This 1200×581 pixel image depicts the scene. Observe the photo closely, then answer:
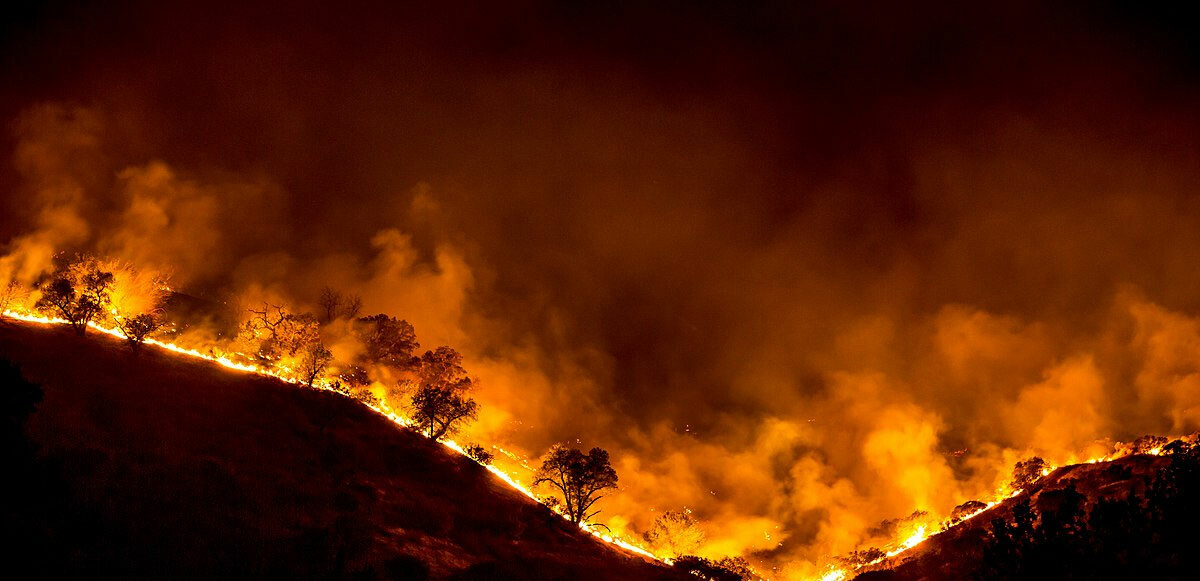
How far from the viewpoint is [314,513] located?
77.6ft

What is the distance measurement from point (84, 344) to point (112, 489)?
Answer: 21601mm

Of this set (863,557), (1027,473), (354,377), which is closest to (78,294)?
(354,377)

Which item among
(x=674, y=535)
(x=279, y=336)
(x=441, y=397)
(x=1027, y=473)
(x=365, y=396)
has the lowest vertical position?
(x=674, y=535)

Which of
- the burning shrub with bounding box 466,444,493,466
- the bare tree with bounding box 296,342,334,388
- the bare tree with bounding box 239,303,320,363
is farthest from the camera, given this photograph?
the bare tree with bounding box 239,303,320,363

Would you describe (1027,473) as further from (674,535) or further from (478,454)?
(478,454)

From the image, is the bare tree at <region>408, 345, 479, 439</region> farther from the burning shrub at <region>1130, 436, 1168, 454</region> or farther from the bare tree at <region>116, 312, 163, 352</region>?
the burning shrub at <region>1130, 436, 1168, 454</region>

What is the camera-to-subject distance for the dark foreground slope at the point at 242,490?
15.6 meters

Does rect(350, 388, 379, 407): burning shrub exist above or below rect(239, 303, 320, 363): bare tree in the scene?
below

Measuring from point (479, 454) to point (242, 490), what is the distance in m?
19.7

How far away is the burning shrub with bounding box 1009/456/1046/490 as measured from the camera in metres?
42.5

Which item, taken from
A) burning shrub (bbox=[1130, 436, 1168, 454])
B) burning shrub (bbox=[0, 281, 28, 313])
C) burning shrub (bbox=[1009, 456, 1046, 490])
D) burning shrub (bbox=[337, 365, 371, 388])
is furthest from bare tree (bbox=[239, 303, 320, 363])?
burning shrub (bbox=[1130, 436, 1168, 454])

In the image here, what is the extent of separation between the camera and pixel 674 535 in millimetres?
46656

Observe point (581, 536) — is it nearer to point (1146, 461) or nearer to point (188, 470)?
point (188, 470)

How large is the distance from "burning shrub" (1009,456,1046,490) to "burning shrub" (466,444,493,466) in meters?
33.0
